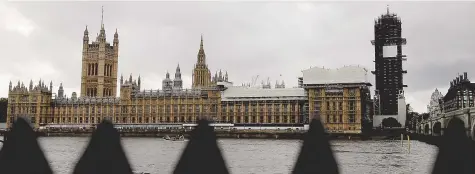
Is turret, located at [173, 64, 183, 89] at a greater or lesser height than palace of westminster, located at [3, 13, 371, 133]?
greater

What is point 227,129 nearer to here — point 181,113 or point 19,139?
point 181,113

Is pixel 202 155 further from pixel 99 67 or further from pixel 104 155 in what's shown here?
pixel 99 67

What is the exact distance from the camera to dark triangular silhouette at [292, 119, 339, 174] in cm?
462

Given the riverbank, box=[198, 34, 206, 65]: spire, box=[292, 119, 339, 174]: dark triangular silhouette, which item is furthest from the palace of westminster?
box=[292, 119, 339, 174]: dark triangular silhouette

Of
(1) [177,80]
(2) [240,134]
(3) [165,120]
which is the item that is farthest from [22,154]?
(1) [177,80]

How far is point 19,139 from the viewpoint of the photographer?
5207mm

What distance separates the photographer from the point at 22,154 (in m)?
5.07

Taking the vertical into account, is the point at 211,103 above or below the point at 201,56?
below

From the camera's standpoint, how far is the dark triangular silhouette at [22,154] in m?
5.00

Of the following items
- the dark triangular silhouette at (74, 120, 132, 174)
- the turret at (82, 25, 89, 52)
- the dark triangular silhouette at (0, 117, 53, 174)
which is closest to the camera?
the dark triangular silhouette at (74, 120, 132, 174)

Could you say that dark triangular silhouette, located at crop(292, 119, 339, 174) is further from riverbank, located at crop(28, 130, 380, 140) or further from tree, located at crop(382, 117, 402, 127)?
tree, located at crop(382, 117, 402, 127)

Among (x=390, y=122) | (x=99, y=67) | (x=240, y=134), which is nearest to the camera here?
(x=240, y=134)

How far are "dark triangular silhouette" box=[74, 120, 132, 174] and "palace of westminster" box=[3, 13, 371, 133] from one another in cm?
10576

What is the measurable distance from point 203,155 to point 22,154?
1726 mm
